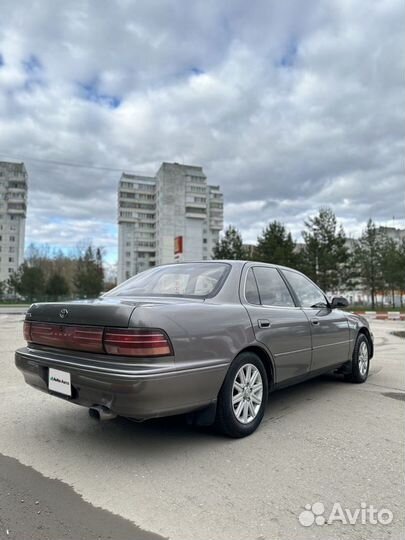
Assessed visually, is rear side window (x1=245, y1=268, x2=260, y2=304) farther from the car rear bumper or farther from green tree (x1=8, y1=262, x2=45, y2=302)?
green tree (x1=8, y1=262, x2=45, y2=302)

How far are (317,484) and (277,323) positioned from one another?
153cm

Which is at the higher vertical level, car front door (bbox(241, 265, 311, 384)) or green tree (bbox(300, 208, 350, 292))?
green tree (bbox(300, 208, 350, 292))

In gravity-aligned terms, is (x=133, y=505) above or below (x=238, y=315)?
below

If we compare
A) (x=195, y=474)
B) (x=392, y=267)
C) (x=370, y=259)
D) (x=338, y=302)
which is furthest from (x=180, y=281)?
(x=370, y=259)

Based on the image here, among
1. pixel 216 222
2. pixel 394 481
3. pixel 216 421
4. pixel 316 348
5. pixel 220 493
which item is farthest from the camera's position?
pixel 216 222

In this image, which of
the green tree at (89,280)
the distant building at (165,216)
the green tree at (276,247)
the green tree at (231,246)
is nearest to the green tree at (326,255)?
the green tree at (276,247)

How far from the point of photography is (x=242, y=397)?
11.5ft

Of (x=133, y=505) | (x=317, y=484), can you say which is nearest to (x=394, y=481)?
(x=317, y=484)

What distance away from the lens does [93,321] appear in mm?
3090

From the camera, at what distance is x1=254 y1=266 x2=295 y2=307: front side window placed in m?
4.17

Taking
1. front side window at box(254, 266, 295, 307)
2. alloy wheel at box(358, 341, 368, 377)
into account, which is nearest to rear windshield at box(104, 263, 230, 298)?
front side window at box(254, 266, 295, 307)

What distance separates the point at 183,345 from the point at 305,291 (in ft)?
7.95

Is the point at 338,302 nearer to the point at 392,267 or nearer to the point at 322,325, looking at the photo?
the point at 322,325

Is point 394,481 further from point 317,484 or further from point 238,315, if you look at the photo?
point 238,315
